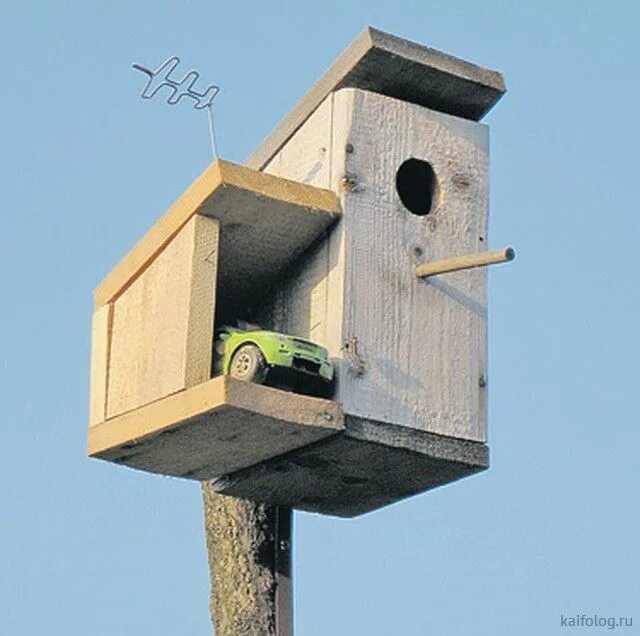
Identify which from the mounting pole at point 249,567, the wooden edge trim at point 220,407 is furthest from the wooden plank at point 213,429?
the mounting pole at point 249,567

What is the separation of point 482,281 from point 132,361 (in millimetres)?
1043

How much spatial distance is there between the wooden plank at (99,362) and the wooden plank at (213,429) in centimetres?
9

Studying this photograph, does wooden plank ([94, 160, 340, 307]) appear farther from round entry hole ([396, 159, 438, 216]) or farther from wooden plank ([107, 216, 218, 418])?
round entry hole ([396, 159, 438, 216])

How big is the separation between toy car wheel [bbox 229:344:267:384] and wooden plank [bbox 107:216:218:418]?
9 cm

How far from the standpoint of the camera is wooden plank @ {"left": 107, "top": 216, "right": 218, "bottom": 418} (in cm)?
614

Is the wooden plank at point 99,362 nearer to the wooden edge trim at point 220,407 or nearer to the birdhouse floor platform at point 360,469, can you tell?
the wooden edge trim at point 220,407

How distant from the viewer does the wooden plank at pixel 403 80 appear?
21.7ft

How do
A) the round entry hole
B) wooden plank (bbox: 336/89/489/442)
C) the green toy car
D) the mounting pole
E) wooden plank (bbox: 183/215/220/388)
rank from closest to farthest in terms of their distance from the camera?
the green toy car
wooden plank (bbox: 183/215/220/388)
wooden plank (bbox: 336/89/489/442)
the mounting pole
the round entry hole

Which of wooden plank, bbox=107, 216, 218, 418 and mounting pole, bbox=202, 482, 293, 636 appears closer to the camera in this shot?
wooden plank, bbox=107, 216, 218, 418

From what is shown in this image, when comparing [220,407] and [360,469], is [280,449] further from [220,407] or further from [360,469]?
[220,407]

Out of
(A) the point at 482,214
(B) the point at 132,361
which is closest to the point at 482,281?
(A) the point at 482,214

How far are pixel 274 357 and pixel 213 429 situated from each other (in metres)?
0.25

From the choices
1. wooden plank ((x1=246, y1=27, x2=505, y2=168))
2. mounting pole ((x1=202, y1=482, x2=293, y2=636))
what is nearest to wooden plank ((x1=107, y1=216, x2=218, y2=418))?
mounting pole ((x1=202, y1=482, x2=293, y2=636))

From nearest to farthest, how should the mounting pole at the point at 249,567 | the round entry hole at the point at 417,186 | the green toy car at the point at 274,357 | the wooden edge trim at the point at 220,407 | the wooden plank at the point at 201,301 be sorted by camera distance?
1. the wooden edge trim at the point at 220,407
2. the green toy car at the point at 274,357
3. the wooden plank at the point at 201,301
4. the mounting pole at the point at 249,567
5. the round entry hole at the point at 417,186
